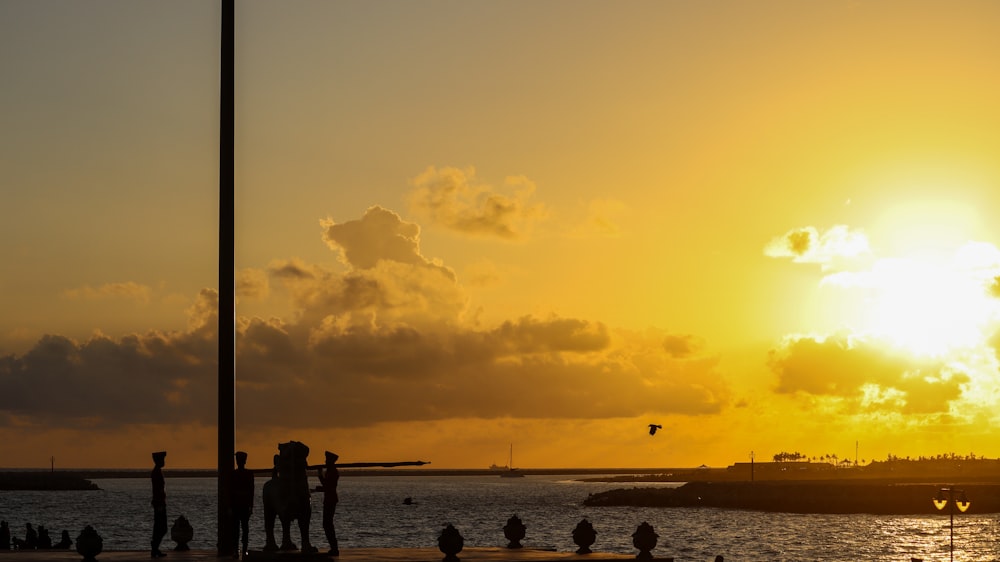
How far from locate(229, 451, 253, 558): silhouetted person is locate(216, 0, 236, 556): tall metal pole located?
0.18 m

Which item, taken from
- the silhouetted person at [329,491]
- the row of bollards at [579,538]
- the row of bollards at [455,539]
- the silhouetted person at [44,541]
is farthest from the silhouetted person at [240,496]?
the silhouetted person at [44,541]

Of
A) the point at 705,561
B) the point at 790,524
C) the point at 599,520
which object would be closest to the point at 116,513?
the point at 599,520

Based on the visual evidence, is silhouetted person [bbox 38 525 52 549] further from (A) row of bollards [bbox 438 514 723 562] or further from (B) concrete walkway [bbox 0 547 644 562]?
(A) row of bollards [bbox 438 514 723 562]

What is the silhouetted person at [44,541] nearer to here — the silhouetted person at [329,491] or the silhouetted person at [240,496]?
the silhouetted person at [240,496]

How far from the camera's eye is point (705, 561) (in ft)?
323

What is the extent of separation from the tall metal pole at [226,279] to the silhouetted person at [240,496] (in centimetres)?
18

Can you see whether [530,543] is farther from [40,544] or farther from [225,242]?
[225,242]

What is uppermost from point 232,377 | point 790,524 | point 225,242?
point 225,242

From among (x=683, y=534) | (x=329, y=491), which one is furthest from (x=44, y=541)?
(x=683, y=534)

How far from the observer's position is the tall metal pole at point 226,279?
97.7 feet

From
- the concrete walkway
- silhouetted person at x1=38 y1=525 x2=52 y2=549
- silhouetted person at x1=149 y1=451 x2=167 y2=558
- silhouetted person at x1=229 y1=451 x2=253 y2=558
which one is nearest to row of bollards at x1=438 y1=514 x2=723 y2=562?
the concrete walkway

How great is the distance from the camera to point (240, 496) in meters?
30.5

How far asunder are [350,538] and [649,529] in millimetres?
96481

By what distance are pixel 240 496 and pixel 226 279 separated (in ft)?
16.3
